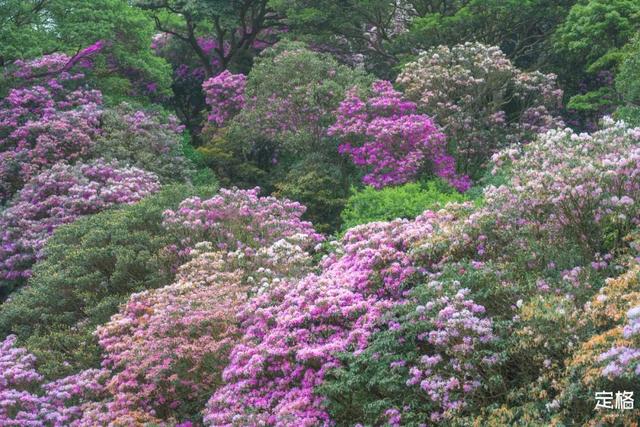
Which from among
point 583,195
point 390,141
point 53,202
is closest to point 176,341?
point 583,195

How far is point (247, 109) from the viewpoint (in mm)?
19828

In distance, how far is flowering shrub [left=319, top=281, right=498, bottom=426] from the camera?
6.51 meters

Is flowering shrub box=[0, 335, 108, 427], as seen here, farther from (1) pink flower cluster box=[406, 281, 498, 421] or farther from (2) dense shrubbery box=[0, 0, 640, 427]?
(1) pink flower cluster box=[406, 281, 498, 421]

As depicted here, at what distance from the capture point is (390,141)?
1647 centimetres

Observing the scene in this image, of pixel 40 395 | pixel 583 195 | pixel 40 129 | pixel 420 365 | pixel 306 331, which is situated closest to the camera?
pixel 420 365

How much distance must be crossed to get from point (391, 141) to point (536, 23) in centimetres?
980

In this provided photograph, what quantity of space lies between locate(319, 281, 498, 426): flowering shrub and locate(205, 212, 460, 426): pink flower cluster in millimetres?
228

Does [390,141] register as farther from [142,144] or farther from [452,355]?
[452,355]

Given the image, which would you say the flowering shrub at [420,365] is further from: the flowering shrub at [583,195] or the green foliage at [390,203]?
the green foliage at [390,203]

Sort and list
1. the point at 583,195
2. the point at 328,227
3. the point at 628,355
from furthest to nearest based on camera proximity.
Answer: the point at 328,227 < the point at 583,195 < the point at 628,355

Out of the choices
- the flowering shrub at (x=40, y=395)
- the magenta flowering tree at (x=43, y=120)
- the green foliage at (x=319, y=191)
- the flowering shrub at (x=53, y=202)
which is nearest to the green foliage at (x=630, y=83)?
the green foliage at (x=319, y=191)

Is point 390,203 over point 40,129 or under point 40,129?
under

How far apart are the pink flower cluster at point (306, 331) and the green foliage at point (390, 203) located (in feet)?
15.0

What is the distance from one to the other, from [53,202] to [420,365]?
10034 mm
